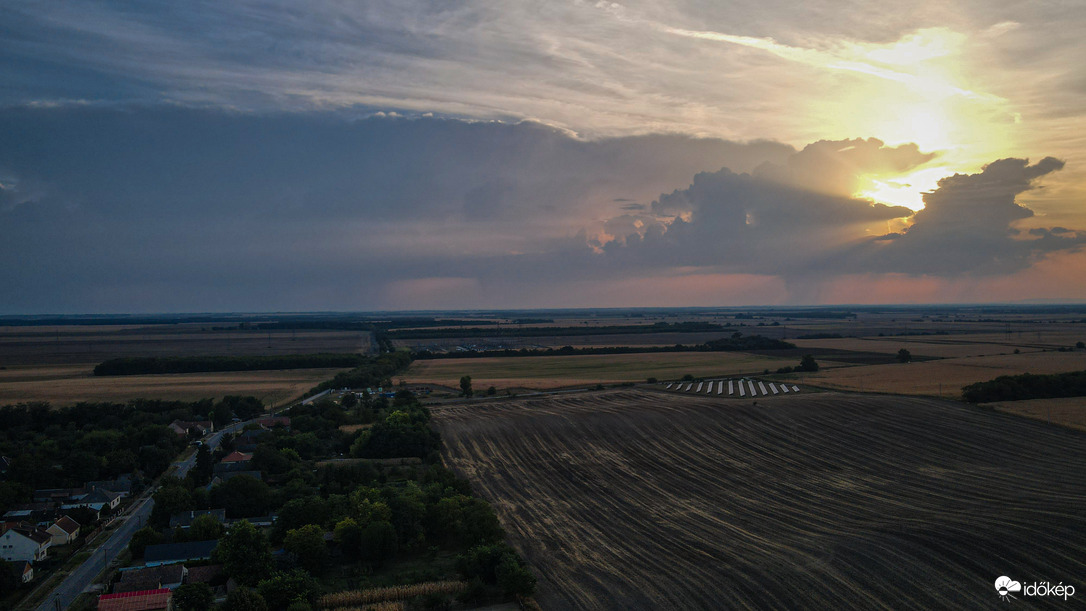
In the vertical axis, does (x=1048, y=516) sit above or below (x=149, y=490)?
above

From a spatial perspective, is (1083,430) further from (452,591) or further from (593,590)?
(452,591)

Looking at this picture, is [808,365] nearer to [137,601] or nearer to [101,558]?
[101,558]

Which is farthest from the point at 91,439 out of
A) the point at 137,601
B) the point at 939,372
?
the point at 939,372

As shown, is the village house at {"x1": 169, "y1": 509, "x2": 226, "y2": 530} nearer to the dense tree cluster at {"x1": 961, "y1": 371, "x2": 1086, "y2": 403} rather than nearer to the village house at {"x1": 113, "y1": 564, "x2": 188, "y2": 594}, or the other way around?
the village house at {"x1": 113, "y1": 564, "x2": 188, "y2": 594}

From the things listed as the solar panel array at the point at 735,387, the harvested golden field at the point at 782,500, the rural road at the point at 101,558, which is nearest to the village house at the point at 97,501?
the rural road at the point at 101,558

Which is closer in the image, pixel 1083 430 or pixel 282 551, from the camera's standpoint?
pixel 282 551

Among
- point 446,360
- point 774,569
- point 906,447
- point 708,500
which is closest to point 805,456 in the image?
point 906,447
